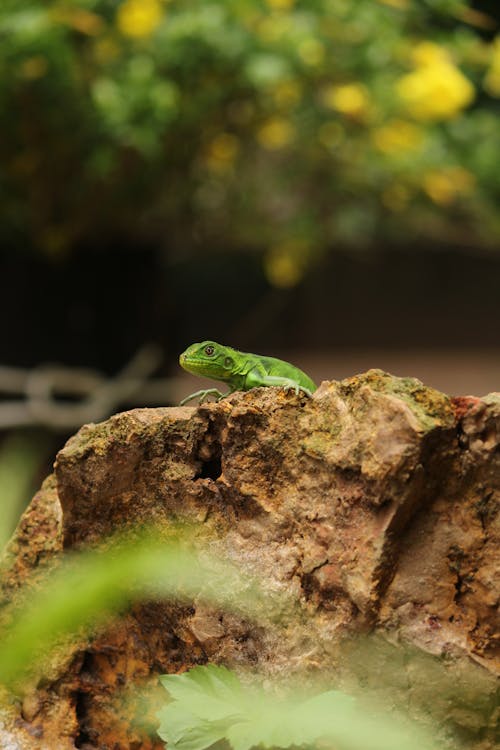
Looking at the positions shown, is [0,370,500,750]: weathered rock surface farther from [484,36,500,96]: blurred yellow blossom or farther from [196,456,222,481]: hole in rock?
[484,36,500,96]: blurred yellow blossom

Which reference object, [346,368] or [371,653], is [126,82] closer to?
[346,368]

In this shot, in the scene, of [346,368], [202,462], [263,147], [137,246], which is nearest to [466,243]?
[346,368]

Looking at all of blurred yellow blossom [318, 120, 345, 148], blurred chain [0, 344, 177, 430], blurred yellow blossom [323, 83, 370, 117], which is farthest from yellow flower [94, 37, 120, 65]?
blurred chain [0, 344, 177, 430]

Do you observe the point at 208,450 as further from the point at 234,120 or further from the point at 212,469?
the point at 234,120

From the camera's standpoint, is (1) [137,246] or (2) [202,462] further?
(1) [137,246]

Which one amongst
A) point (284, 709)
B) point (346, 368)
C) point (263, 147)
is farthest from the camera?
point (346, 368)

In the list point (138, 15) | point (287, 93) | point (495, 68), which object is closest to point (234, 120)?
point (287, 93)

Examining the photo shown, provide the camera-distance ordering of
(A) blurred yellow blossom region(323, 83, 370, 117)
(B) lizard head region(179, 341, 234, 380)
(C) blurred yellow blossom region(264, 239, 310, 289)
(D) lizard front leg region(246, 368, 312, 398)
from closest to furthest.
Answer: (D) lizard front leg region(246, 368, 312, 398) → (B) lizard head region(179, 341, 234, 380) → (A) blurred yellow blossom region(323, 83, 370, 117) → (C) blurred yellow blossom region(264, 239, 310, 289)

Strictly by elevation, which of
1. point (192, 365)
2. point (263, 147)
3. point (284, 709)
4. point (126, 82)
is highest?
point (263, 147)
